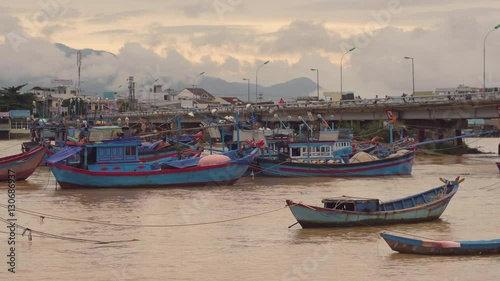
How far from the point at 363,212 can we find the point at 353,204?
64 centimetres

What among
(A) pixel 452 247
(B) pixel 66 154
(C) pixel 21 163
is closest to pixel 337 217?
(A) pixel 452 247

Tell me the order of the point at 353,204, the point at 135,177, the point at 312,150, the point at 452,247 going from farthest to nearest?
1. the point at 312,150
2. the point at 135,177
3. the point at 353,204
4. the point at 452,247

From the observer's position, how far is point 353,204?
91.7 ft

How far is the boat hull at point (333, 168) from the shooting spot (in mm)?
48906

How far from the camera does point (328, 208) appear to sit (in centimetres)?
2758

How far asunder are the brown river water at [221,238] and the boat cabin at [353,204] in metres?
0.74

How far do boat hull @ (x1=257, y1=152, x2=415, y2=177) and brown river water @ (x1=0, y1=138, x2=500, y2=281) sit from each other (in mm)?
5600

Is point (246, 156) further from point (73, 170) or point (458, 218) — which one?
point (458, 218)

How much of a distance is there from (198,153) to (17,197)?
1362cm

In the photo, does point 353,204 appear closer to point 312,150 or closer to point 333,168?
point 333,168

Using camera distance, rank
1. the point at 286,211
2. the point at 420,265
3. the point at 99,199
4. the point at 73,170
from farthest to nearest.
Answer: the point at 73,170 → the point at 99,199 → the point at 286,211 → the point at 420,265

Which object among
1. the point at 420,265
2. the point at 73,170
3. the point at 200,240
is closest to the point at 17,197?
the point at 73,170

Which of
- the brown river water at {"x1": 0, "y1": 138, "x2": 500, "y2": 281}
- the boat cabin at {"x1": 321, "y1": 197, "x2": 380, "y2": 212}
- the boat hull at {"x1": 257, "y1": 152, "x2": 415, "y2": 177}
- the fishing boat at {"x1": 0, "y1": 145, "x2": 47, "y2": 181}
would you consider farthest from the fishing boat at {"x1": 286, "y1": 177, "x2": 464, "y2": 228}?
the fishing boat at {"x1": 0, "y1": 145, "x2": 47, "y2": 181}

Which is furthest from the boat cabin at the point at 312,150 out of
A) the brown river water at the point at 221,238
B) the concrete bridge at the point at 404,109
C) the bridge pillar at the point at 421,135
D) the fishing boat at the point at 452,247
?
the bridge pillar at the point at 421,135
